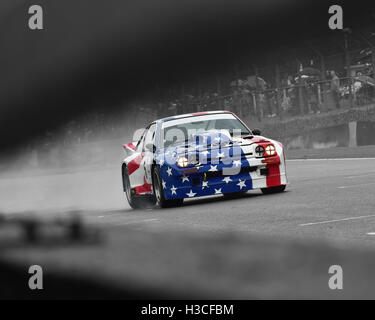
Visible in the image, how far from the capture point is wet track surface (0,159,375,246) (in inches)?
342

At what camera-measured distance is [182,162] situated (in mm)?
12961

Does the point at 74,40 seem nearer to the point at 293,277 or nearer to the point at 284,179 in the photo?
the point at 293,277

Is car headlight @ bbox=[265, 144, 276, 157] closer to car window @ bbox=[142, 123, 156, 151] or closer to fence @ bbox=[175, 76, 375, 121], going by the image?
car window @ bbox=[142, 123, 156, 151]

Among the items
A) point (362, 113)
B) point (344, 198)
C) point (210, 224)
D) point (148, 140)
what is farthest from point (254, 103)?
point (362, 113)

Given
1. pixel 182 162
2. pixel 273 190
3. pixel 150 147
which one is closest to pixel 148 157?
pixel 150 147

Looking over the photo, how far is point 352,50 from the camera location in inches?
754

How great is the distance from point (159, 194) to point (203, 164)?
802 mm

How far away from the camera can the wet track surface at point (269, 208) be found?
8695 millimetres

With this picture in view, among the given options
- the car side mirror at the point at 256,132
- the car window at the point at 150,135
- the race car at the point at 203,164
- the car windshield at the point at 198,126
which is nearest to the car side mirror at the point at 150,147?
the race car at the point at 203,164

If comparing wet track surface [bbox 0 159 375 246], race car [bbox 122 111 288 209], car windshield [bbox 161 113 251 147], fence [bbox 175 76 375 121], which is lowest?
wet track surface [bbox 0 159 375 246]

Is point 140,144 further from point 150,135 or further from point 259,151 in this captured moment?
point 259,151

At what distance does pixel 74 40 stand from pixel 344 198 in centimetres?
493

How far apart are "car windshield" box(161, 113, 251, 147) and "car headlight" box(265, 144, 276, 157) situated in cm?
80

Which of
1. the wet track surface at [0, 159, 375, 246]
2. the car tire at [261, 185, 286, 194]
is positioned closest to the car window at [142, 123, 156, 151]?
the wet track surface at [0, 159, 375, 246]
